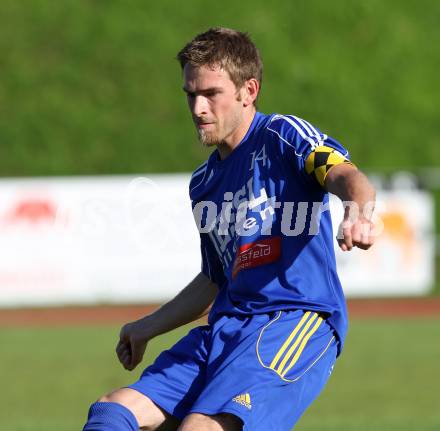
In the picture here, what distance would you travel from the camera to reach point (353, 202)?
3.30m

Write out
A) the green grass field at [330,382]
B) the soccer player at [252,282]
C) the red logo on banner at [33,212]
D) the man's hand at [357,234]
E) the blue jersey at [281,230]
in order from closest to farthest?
the man's hand at [357,234] < the soccer player at [252,282] < the blue jersey at [281,230] < the green grass field at [330,382] < the red logo on banner at [33,212]

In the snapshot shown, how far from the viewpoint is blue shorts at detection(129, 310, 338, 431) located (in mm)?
3613

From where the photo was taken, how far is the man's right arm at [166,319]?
4309 millimetres

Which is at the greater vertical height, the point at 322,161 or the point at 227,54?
the point at 227,54

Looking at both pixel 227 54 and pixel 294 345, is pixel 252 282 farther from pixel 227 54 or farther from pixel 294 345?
pixel 227 54

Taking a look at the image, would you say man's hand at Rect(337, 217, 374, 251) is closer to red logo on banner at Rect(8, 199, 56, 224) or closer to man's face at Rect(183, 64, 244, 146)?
man's face at Rect(183, 64, 244, 146)

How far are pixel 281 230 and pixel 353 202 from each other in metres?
0.59

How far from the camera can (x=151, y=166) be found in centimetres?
2278

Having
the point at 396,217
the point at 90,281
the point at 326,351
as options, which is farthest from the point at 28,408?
the point at 396,217

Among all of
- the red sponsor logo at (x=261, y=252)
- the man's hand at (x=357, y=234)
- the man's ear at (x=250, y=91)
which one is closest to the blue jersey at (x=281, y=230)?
the red sponsor logo at (x=261, y=252)

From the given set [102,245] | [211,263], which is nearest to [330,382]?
[211,263]

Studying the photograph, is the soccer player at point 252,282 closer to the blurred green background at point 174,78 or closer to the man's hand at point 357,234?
the man's hand at point 357,234

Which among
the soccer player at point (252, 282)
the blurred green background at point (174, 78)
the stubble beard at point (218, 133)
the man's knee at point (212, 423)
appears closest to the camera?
the man's knee at point (212, 423)

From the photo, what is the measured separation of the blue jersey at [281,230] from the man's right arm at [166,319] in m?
0.36
